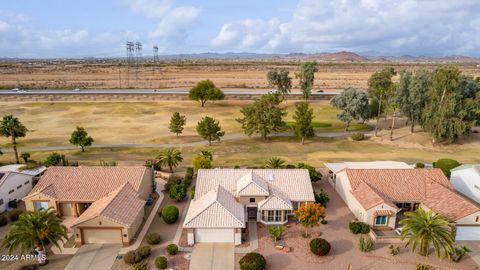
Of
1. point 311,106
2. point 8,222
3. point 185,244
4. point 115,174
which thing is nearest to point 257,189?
point 185,244

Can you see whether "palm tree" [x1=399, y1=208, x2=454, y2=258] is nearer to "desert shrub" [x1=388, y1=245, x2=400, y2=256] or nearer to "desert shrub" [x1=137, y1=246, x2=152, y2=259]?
"desert shrub" [x1=388, y1=245, x2=400, y2=256]

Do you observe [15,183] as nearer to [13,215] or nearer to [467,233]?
[13,215]

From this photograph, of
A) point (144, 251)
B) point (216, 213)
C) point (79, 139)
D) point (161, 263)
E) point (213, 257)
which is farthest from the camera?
point (79, 139)

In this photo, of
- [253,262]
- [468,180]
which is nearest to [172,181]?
[253,262]

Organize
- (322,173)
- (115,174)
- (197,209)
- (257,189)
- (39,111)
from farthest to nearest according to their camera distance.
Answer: (39,111) → (322,173) → (115,174) → (257,189) → (197,209)

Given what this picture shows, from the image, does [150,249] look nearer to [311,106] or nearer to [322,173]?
[322,173]

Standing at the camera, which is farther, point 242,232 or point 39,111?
point 39,111

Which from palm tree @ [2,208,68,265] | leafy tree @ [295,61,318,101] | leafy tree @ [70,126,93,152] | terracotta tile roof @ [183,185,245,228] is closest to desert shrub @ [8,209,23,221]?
palm tree @ [2,208,68,265]
